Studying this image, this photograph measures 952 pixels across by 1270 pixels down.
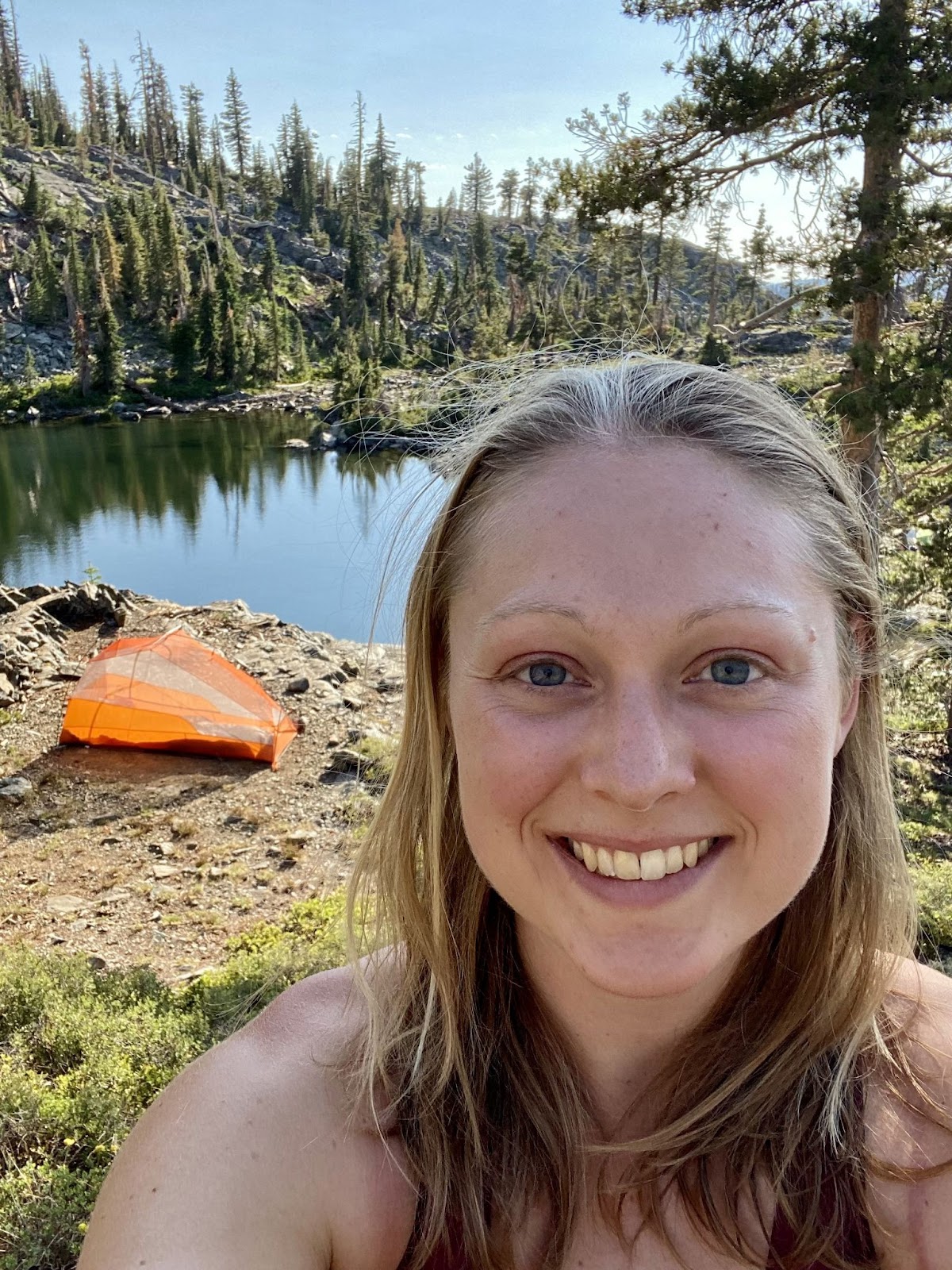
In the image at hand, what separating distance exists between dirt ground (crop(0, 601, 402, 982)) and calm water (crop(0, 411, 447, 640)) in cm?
214

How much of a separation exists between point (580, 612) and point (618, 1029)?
575mm

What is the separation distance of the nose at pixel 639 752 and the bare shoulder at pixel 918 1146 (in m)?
0.53

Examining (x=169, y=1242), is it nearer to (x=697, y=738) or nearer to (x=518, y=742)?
(x=518, y=742)

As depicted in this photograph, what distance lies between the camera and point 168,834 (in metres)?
7.76

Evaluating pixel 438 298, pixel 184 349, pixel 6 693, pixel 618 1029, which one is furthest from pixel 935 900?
pixel 438 298

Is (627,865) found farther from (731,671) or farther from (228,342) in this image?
(228,342)

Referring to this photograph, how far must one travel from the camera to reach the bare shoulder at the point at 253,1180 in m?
1.02

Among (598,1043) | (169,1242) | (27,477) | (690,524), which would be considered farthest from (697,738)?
(27,477)

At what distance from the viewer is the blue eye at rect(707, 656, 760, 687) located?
1.06 metres

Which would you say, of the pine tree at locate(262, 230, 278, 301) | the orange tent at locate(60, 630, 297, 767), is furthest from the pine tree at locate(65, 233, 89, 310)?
the orange tent at locate(60, 630, 297, 767)

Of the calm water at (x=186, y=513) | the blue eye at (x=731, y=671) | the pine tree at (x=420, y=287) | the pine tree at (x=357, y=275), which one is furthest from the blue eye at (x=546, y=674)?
the pine tree at (x=357, y=275)

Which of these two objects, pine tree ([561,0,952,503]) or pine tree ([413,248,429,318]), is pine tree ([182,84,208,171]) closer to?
pine tree ([413,248,429,318])

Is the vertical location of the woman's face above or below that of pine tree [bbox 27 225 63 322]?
below

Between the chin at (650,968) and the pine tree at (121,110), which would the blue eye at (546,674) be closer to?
the chin at (650,968)
